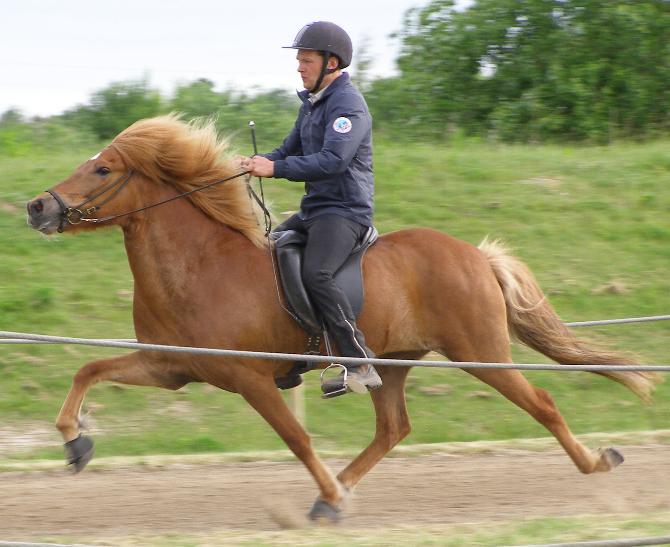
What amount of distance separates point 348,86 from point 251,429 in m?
3.16

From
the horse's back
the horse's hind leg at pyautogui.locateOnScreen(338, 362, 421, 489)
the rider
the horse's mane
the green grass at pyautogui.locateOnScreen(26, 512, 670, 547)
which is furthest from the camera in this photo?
the horse's hind leg at pyautogui.locateOnScreen(338, 362, 421, 489)

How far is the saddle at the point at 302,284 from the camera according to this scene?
6.15 m

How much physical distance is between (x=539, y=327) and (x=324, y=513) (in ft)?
6.14

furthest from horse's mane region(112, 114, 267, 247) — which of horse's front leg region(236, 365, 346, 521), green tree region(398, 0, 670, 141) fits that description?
green tree region(398, 0, 670, 141)

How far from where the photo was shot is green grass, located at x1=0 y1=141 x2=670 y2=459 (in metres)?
8.38

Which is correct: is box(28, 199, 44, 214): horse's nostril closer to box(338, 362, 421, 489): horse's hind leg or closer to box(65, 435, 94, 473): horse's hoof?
box(65, 435, 94, 473): horse's hoof

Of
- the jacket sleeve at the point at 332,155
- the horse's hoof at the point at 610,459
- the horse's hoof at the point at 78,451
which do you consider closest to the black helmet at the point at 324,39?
the jacket sleeve at the point at 332,155

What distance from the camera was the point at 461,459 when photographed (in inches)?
297

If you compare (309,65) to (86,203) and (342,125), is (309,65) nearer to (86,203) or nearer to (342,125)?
(342,125)

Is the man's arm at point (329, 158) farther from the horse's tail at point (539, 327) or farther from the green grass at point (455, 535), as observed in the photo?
the green grass at point (455, 535)

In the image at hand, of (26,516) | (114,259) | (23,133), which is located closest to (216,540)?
(26,516)

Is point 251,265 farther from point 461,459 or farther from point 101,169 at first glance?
point 461,459

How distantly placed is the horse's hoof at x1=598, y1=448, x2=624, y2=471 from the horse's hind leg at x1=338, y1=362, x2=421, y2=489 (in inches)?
47.5

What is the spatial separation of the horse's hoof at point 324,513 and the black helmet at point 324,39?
2529 mm
